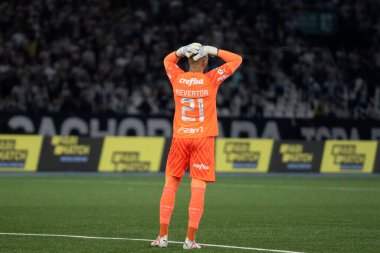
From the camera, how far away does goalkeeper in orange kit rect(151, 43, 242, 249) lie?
37.6 feet

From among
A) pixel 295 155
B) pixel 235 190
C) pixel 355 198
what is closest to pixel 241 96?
pixel 295 155

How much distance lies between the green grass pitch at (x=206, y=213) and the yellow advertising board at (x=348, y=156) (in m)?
4.42

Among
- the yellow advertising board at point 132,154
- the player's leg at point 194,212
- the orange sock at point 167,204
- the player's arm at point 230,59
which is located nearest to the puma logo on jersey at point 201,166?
the player's leg at point 194,212

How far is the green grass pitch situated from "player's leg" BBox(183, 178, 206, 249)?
17cm

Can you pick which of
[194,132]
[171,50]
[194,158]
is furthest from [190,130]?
[171,50]

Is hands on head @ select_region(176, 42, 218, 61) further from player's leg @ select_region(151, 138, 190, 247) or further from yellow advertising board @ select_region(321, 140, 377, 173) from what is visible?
yellow advertising board @ select_region(321, 140, 377, 173)

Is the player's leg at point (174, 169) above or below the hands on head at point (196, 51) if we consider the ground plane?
below

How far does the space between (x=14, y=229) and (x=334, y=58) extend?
85.3 ft

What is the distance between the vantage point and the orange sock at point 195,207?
37.0 feet

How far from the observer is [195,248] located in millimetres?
11188

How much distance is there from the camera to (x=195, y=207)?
11367mm

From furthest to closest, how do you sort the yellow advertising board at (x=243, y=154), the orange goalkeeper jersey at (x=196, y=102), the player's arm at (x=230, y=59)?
1. the yellow advertising board at (x=243, y=154)
2. the player's arm at (x=230, y=59)
3. the orange goalkeeper jersey at (x=196, y=102)

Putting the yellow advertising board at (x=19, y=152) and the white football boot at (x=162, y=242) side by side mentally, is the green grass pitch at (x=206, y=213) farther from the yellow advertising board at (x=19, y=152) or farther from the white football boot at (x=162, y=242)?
the yellow advertising board at (x=19, y=152)

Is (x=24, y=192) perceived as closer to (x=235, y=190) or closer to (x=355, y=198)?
(x=235, y=190)
